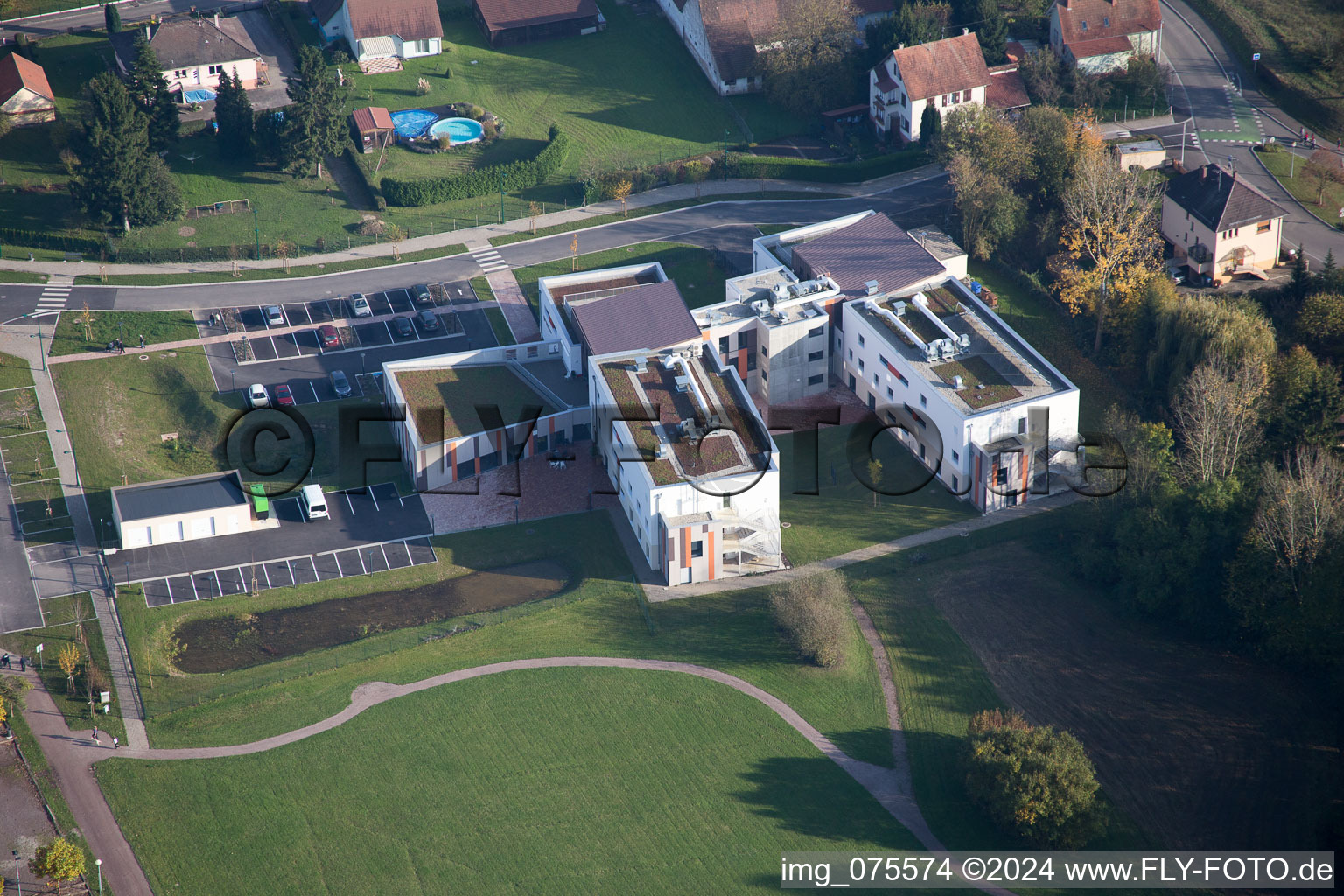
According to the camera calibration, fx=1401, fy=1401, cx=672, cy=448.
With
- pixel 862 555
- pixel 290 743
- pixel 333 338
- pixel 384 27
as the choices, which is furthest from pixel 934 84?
pixel 290 743

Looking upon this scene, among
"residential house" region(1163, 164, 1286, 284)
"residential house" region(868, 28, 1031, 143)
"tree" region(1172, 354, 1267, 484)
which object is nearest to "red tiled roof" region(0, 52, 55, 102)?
"residential house" region(868, 28, 1031, 143)

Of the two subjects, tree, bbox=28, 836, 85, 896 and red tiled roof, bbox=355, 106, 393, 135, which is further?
red tiled roof, bbox=355, 106, 393, 135

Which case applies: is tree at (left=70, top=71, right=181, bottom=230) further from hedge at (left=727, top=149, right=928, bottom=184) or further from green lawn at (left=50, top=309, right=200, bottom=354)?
hedge at (left=727, top=149, right=928, bottom=184)

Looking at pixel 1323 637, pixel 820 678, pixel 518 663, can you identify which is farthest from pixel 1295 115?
pixel 518 663

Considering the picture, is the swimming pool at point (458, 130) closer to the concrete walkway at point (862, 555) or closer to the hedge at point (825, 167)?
the hedge at point (825, 167)

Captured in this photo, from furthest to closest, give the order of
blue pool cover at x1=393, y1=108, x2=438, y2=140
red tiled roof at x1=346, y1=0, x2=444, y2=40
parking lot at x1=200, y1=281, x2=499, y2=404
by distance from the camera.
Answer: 1. red tiled roof at x1=346, y1=0, x2=444, y2=40
2. blue pool cover at x1=393, y1=108, x2=438, y2=140
3. parking lot at x1=200, y1=281, x2=499, y2=404

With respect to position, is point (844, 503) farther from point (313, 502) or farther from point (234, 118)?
point (234, 118)
